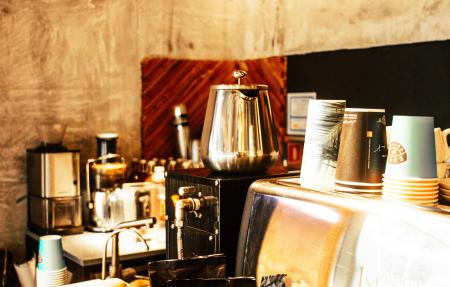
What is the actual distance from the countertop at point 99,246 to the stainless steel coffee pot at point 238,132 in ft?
4.42

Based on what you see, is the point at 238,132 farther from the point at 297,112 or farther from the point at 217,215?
the point at 297,112

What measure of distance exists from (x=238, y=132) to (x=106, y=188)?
1.95 m

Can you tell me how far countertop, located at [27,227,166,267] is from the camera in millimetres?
2998

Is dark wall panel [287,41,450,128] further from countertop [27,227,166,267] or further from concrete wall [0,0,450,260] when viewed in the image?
countertop [27,227,166,267]

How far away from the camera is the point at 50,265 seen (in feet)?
7.01

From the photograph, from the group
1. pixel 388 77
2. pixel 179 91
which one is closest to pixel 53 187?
pixel 179 91

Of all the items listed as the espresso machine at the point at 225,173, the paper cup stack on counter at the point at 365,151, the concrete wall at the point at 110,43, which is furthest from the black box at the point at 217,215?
the concrete wall at the point at 110,43

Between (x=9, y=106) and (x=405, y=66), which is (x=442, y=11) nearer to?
(x=405, y=66)

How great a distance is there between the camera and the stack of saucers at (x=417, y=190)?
1332mm

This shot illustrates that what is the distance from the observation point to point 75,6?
381cm

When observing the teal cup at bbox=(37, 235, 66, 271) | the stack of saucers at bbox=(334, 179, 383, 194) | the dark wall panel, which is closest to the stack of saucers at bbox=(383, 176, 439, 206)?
the stack of saucers at bbox=(334, 179, 383, 194)

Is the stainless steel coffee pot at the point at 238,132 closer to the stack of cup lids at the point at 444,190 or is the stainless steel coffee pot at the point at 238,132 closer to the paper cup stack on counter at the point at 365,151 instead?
the paper cup stack on counter at the point at 365,151

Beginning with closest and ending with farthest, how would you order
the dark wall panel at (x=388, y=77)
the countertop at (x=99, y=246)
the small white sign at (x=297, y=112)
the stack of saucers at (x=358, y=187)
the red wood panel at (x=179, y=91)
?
the stack of saucers at (x=358, y=187)
the countertop at (x=99, y=246)
the dark wall panel at (x=388, y=77)
the small white sign at (x=297, y=112)
the red wood panel at (x=179, y=91)

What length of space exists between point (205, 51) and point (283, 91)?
72cm
